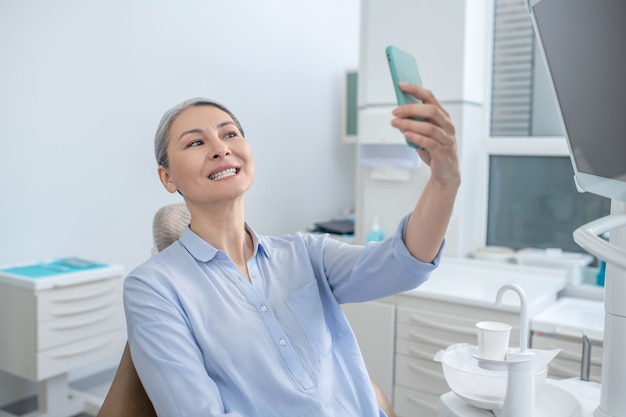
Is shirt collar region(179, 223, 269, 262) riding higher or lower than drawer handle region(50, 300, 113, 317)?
higher

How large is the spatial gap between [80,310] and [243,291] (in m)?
1.47

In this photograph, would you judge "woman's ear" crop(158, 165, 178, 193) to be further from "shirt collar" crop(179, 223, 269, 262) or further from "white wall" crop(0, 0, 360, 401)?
"white wall" crop(0, 0, 360, 401)

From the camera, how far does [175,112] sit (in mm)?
1442

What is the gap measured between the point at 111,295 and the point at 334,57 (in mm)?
2273

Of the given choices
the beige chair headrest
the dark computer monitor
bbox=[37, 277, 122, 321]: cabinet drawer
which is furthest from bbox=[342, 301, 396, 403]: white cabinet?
the dark computer monitor

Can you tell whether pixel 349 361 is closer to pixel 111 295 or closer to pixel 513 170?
pixel 111 295

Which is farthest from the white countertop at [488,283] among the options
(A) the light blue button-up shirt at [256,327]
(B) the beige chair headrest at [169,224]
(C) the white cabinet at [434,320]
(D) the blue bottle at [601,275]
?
(B) the beige chair headrest at [169,224]

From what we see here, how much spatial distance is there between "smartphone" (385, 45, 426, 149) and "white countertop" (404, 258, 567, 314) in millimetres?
1364

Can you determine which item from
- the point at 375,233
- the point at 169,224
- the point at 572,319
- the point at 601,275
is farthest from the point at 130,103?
the point at 601,275

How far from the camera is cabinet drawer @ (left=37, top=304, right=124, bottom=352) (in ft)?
8.07

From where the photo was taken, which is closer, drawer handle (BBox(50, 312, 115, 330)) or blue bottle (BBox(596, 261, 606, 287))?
drawer handle (BBox(50, 312, 115, 330))

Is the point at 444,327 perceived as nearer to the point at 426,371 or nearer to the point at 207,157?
the point at 426,371

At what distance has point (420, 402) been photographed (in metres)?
2.47

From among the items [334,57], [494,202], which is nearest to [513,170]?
[494,202]
